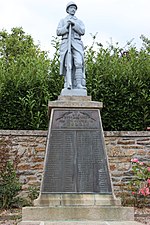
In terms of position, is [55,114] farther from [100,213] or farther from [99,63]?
[99,63]

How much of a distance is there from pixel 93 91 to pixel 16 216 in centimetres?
373

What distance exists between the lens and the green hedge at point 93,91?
9.53 metres

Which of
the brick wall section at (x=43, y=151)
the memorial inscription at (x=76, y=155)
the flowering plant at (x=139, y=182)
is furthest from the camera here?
the brick wall section at (x=43, y=151)

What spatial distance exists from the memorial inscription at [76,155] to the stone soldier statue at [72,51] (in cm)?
65

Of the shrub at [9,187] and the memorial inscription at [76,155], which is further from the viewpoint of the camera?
the shrub at [9,187]

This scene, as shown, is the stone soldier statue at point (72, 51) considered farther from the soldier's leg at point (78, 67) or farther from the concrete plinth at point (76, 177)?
the concrete plinth at point (76, 177)

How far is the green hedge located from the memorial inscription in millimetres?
2625

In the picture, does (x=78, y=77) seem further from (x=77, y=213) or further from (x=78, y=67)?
(x=77, y=213)

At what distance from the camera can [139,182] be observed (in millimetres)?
8625

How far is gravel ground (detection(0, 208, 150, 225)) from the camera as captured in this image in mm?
6637

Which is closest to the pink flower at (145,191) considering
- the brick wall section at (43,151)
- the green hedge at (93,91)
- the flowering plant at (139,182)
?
the flowering plant at (139,182)

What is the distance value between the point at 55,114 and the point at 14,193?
2.21 meters

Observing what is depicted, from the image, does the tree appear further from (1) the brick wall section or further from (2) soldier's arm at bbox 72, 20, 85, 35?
(2) soldier's arm at bbox 72, 20, 85, 35

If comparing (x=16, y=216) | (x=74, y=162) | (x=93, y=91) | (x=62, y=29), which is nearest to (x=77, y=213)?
(x=74, y=162)
